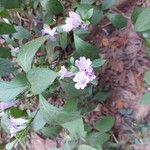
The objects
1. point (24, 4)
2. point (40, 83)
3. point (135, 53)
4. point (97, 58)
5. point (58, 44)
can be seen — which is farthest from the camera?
point (24, 4)

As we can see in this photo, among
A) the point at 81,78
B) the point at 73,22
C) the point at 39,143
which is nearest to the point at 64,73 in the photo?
the point at 81,78

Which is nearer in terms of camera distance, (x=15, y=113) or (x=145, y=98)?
(x=145, y=98)

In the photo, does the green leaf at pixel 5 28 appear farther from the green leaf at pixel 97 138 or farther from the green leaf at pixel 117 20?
the green leaf at pixel 97 138

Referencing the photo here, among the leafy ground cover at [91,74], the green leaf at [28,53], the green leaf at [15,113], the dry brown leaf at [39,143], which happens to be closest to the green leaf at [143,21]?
the leafy ground cover at [91,74]

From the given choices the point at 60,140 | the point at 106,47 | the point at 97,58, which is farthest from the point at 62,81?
the point at 60,140

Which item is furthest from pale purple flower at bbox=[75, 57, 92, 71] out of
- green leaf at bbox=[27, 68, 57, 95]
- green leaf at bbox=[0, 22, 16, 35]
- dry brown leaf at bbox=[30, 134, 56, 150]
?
dry brown leaf at bbox=[30, 134, 56, 150]

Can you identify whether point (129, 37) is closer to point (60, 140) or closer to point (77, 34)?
point (77, 34)

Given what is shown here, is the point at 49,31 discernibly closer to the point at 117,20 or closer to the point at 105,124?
the point at 117,20
